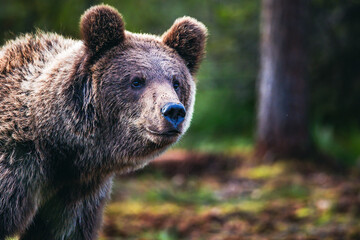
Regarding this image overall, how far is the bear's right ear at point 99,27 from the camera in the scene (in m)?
3.87

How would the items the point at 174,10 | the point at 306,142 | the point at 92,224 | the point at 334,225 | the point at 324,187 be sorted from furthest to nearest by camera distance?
the point at 174,10 < the point at 306,142 < the point at 324,187 < the point at 334,225 < the point at 92,224

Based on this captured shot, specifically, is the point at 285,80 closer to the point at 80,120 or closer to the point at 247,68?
the point at 247,68

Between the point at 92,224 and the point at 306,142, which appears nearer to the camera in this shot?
the point at 92,224

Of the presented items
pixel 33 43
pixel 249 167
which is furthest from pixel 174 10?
pixel 33 43

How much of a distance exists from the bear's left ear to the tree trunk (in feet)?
16.0

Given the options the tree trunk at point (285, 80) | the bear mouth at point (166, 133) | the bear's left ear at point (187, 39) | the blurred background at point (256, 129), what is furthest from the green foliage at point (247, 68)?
the bear mouth at point (166, 133)

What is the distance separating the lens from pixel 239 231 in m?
6.07

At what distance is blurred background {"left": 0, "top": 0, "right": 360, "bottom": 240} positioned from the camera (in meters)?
6.36

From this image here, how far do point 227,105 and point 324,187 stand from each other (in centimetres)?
545

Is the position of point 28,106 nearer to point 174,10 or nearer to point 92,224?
point 92,224

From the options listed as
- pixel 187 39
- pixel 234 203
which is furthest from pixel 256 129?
pixel 187 39

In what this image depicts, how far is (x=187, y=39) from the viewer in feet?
14.1

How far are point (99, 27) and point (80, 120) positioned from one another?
0.73 m

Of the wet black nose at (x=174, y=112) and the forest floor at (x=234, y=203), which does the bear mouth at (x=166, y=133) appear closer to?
the wet black nose at (x=174, y=112)
